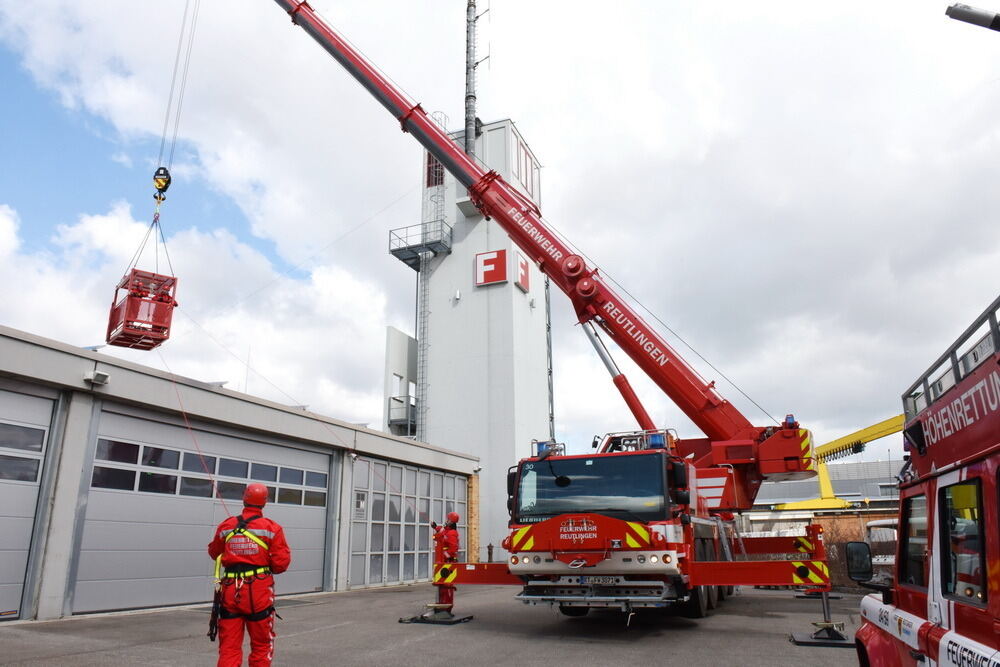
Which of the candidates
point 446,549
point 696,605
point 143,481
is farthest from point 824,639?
point 143,481

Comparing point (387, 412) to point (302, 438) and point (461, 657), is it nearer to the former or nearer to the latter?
point (302, 438)

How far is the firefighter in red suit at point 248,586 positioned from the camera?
5.40 metres

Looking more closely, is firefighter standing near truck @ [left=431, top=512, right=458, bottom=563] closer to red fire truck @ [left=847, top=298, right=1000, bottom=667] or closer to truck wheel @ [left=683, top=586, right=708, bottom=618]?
truck wheel @ [left=683, top=586, right=708, bottom=618]

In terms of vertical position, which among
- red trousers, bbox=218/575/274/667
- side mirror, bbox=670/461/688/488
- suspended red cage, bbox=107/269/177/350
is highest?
suspended red cage, bbox=107/269/177/350

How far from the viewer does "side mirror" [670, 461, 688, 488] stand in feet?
30.0

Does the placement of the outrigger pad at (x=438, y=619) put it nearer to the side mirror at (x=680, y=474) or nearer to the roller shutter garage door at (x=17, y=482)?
the side mirror at (x=680, y=474)

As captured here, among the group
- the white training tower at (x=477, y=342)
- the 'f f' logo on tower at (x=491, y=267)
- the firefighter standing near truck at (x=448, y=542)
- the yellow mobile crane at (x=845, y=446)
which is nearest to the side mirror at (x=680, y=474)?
the firefighter standing near truck at (x=448, y=542)

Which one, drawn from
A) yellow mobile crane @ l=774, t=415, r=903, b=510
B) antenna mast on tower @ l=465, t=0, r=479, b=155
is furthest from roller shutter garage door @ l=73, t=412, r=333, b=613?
antenna mast on tower @ l=465, t=0, r=479, b=155

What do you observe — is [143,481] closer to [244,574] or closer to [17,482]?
[17,482]

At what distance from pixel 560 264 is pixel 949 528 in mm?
10706

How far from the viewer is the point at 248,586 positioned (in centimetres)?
543

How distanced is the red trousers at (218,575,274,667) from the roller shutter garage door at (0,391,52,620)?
271 inches

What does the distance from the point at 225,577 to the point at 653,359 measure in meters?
9.07

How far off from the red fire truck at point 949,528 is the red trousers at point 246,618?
13.9ft
